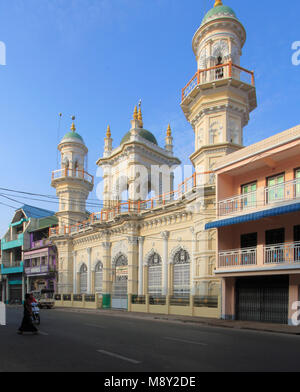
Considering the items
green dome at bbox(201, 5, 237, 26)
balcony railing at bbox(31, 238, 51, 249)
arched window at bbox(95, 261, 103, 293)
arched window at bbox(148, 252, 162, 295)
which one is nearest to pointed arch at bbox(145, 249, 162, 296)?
arched window at bbox(148, 252, 162, 295)

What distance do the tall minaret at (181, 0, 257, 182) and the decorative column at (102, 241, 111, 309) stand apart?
12.6 m

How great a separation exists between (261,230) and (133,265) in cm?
1297

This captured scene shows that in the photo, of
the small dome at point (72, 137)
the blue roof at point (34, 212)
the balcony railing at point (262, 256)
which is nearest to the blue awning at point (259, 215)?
the balcony railing at point (262, 256)

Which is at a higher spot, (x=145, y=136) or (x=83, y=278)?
(x=145, y=136)

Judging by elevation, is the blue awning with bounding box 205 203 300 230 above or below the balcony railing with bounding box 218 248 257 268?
above

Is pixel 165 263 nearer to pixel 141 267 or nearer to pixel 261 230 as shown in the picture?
pixel 141 267

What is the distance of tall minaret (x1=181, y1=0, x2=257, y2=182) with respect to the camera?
2386cm

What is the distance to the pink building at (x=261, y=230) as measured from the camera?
1778 cm

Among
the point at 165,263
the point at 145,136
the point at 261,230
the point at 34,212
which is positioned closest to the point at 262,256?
the point at 261,230

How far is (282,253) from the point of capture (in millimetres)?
18156

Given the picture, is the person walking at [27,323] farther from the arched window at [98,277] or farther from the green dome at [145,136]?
the green dome at [145,136]

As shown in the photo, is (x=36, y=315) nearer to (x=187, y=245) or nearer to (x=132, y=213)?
(x=187, y=245)

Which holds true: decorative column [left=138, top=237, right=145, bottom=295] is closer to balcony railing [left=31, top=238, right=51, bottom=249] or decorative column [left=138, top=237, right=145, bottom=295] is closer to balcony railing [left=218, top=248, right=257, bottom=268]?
balcony railing [left=218, top=248, right=257, bottom=268]

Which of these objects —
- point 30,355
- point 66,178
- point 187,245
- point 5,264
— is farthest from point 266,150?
point 5,264
